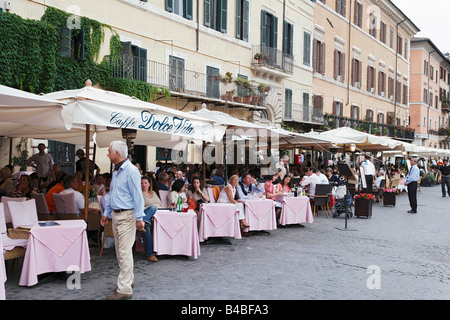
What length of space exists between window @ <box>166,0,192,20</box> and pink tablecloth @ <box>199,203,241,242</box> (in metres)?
11.3

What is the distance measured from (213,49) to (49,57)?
854 cm

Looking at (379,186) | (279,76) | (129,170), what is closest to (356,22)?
(279,76)

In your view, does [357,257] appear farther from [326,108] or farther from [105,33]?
[326,108]

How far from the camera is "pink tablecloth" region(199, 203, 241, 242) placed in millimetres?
8383

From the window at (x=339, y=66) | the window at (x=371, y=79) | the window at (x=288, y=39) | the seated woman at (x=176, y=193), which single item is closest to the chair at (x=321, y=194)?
the seated woman at (x=176, y=193)

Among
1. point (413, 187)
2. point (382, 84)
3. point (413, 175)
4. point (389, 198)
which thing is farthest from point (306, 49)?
point (382, 84)

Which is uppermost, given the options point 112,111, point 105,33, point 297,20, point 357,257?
point 297,20

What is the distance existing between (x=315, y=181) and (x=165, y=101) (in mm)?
6872

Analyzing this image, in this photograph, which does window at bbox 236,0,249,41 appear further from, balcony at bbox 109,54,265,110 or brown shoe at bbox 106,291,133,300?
brown shoe at bbox 106,291,133,300

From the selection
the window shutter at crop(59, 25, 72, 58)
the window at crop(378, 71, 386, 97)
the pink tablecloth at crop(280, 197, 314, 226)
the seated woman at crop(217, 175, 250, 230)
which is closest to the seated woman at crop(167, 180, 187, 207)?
the seated woman at crop(217, 175, 250, 230)

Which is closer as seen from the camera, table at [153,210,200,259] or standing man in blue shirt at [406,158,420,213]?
table at [153,210,200,259]

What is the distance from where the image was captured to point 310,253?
315 inches

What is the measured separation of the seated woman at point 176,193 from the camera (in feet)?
26.7

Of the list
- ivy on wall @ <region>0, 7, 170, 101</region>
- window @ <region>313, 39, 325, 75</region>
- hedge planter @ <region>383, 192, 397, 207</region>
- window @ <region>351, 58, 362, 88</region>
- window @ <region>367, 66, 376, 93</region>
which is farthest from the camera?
window @ <region>367, 66, 376, 93</region>
